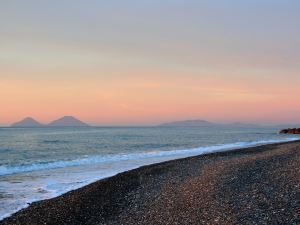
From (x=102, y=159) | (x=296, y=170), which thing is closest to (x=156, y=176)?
(x=296, y=170)

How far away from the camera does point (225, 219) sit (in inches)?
397

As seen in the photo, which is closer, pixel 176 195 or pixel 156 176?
pixel 176 195

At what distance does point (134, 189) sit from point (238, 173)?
16.8 feet

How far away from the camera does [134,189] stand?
16641 millimetres

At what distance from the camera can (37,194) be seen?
16.8m

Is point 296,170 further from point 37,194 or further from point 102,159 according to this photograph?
point 102,159

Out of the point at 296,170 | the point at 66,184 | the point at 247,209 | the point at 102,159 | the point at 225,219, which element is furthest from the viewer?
the point at 102,159

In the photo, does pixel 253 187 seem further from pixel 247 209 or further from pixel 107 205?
pixel 107 205

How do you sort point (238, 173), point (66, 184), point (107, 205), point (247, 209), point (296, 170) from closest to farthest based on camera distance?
point (247, 209) → point (107, 205) → point (296, 170) → point (238, 173) → point (66, 184)

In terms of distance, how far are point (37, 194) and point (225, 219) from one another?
10101 mm

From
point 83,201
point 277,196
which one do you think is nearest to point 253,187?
point 277,196

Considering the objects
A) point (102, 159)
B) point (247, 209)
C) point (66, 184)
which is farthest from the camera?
point (102, 159)

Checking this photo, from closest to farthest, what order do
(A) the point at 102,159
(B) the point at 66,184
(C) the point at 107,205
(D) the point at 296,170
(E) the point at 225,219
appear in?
(E) the point at 225,219 → (C) the point at 107,205 → (D) the point at 296,170 → (B) the point at 66,184 → (A) the point at 102,159

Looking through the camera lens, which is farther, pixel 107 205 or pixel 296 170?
pixel 296 170
